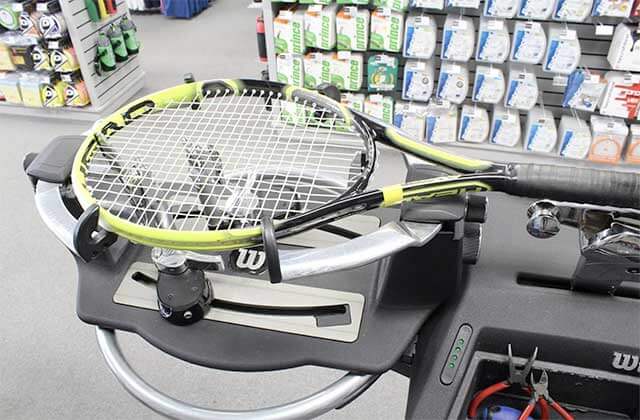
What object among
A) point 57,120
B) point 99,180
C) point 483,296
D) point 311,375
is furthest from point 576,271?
point 57,120

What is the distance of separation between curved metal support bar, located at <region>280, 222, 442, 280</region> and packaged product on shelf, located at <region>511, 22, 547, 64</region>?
1.77 m

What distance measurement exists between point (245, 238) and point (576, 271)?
0.42 m

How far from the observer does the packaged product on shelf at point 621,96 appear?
2113 millimetres

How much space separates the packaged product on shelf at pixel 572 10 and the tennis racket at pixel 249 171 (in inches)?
62.0

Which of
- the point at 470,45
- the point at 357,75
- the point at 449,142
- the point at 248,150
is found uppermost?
the point at 248,150

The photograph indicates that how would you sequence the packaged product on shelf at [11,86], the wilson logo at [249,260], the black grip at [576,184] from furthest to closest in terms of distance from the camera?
the packaged product on shelf at [11,86], the wilson logo at [249,260], the black grip at [576,184]

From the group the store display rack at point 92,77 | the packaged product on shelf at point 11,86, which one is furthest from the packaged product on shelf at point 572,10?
the packaged product on shelf at point 11,86

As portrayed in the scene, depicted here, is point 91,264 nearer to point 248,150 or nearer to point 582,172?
point 248,150

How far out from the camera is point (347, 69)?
7.73ft

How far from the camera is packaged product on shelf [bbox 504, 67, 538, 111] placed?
2197mm

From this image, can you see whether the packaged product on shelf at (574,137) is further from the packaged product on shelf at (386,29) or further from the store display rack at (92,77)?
the store display rack at (92,77)

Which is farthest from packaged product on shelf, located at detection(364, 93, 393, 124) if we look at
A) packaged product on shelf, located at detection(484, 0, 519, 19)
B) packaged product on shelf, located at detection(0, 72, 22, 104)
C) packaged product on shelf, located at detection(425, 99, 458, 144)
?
packaged product on shelf, located at detection(0, 72, 22, 104)

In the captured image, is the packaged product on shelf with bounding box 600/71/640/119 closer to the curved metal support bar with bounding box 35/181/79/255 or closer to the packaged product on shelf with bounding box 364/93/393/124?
the packaged product on shelf with bounding box 364/93/393/124

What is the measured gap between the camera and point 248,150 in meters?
0.87
